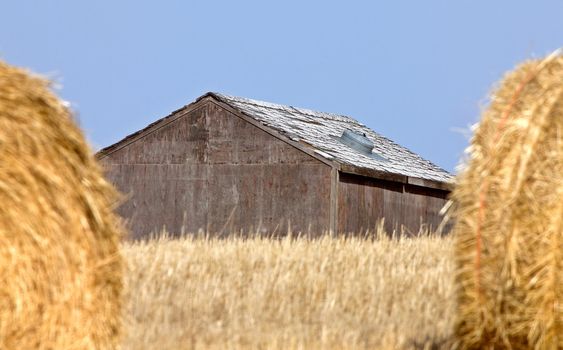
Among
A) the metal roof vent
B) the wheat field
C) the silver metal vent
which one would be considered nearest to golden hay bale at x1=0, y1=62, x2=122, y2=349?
the wheat field

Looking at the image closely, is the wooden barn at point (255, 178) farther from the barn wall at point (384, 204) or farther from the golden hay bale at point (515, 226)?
the golden hay bale at point (515, 226)

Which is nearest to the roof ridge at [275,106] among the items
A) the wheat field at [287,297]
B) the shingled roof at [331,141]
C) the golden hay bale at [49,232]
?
the shingled roof at [331,141]

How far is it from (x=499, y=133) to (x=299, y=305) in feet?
13.0

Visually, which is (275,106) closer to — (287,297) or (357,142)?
(357,142)

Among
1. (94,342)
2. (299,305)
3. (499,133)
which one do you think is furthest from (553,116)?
(299,305)

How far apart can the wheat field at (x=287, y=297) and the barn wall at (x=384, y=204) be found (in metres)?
8.24

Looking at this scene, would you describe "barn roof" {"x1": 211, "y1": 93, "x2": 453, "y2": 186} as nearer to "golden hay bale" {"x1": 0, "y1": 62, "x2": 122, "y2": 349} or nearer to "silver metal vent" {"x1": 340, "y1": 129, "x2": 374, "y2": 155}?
"silver metal vent" {"x1": 340, "y1": 129, "x2": 374, "y2": 155}

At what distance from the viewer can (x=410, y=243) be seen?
17.7 metres

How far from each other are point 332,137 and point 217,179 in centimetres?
408

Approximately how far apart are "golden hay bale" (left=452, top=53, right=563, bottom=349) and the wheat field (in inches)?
38.4

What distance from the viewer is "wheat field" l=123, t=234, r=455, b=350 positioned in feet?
30.4

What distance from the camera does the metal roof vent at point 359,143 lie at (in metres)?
28.3

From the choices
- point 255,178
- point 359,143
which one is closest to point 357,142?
point 359,143

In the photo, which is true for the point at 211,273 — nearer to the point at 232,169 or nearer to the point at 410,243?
the point at 410,243
